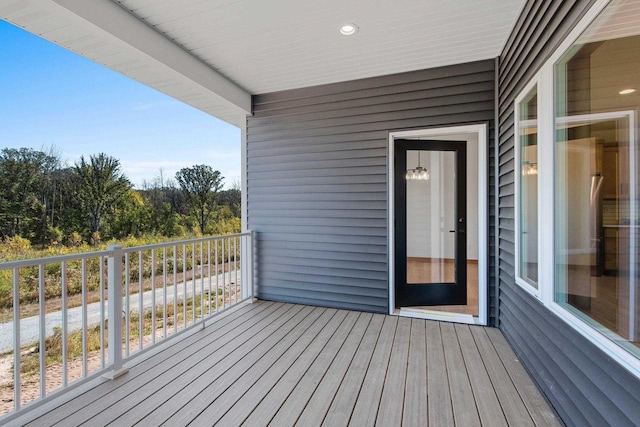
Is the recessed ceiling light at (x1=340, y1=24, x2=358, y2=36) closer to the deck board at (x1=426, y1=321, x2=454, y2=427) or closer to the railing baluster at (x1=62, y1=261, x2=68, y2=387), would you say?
the railing baluster at (x1=62, y1=261, x2=68, y2=387)

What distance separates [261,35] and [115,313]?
2615 millimetres

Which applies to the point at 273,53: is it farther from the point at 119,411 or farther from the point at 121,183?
the point at 121,183

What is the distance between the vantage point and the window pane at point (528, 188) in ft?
7.11

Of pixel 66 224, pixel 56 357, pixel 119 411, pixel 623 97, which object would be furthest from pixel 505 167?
pixel 56 357

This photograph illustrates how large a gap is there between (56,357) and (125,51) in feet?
13.3

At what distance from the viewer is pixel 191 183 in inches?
272

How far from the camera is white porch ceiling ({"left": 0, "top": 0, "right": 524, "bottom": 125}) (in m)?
2.28

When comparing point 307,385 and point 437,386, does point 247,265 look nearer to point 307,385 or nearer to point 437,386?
point 307,385

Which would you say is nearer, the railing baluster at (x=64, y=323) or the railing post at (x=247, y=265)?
the railing baluster at (x=64, y=323)

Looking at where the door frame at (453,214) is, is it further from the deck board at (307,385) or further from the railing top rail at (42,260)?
the railing top rail at (42,260)

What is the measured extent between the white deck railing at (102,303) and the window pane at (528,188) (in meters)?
2.75

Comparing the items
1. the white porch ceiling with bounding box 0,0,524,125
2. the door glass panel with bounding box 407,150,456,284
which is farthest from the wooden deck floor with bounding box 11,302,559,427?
the white porch ceiling with bounding box 0,0,524,125

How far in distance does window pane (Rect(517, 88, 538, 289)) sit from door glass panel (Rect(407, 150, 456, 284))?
1158 millimetres

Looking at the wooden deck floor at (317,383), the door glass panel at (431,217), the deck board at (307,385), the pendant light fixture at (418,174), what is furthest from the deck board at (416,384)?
the pendant light fixture at (418,174)
